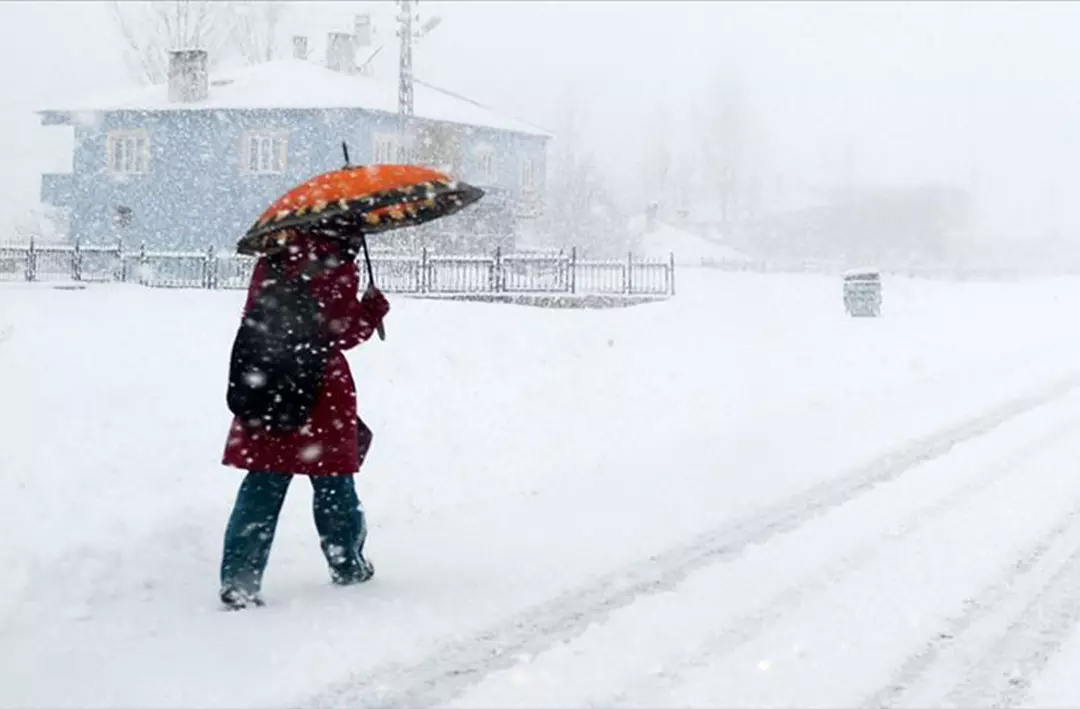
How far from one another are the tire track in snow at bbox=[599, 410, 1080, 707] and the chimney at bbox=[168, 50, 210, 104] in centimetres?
3715

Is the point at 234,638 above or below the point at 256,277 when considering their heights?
below

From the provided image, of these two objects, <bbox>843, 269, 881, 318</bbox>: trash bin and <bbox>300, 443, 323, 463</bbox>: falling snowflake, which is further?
<bbox>843, 269, 881, 318</bbox>: trash bin

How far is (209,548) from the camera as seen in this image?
679 centimetres

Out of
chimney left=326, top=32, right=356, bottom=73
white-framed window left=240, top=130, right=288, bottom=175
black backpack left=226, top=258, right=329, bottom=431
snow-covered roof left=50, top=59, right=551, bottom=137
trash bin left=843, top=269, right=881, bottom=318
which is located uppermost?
chimney left=326, top=32, right=356, bottom=73

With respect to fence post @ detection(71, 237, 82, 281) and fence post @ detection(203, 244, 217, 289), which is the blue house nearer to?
fence post @ detection(203, 244, 217, 289)

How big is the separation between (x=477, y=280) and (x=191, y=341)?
44.8ft

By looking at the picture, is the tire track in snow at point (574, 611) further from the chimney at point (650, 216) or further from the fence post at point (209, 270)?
the chimney at point (650, 216)

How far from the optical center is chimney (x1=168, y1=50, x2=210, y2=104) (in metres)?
41.3

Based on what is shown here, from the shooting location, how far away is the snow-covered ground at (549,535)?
15.4 feet

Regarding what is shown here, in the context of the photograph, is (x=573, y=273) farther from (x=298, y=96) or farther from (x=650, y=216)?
(x=650, y=216)

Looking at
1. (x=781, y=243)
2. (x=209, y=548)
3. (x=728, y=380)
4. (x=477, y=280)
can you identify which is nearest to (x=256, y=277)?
(x=209, y=548)

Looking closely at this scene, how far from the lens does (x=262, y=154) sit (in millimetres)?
41688

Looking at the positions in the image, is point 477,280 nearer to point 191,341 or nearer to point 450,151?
point 191,341

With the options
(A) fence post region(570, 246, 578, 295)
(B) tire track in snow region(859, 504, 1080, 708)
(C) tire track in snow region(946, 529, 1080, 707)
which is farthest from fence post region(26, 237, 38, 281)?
(C) tire track in snow region(946, 529, 1080, 707)
